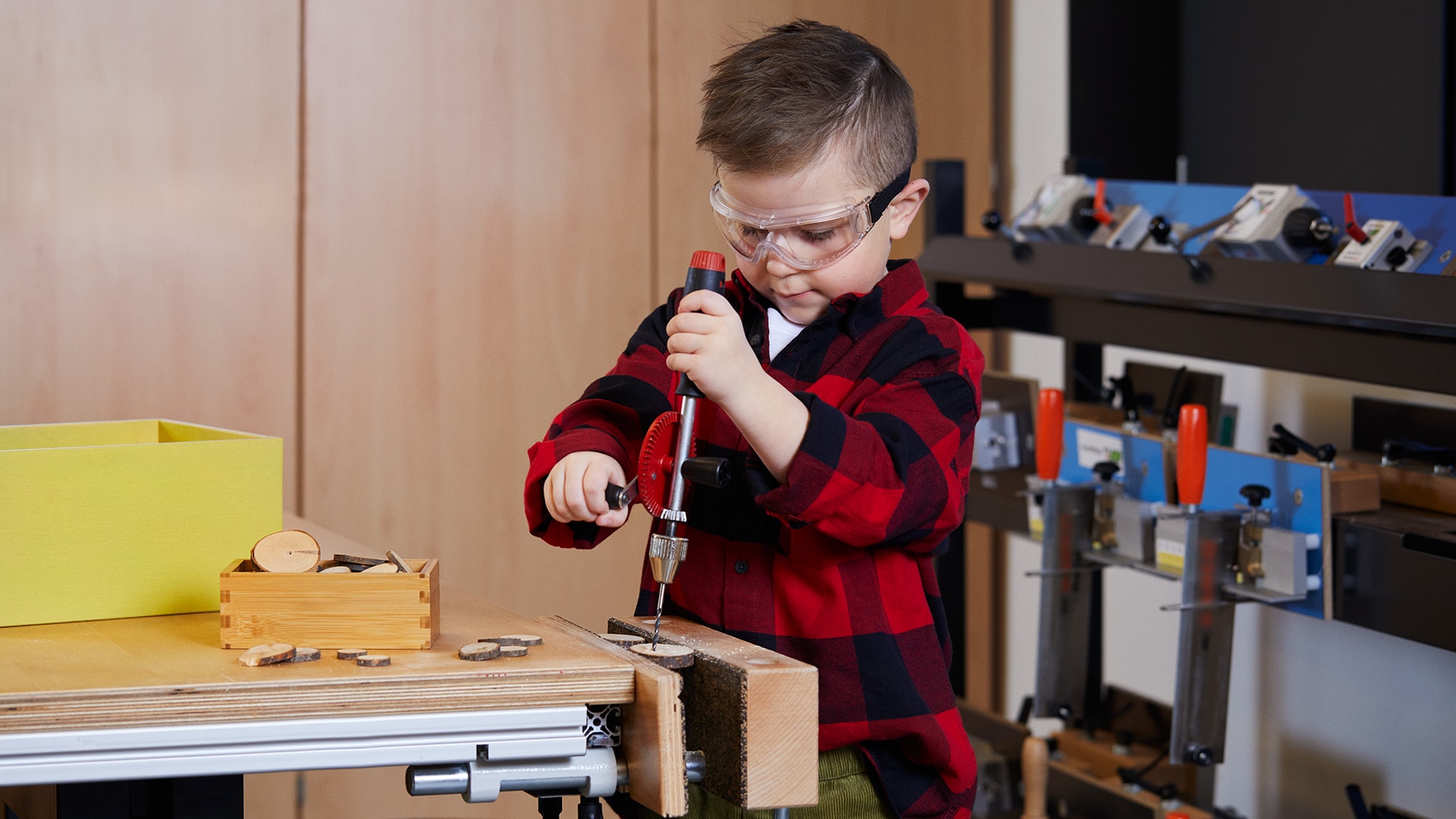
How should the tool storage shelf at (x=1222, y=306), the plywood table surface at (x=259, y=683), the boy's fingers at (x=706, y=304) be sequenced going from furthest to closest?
1. the tool storage shelf at (x=1222, y=306)
2. the boy's fingers at (x=706, y=304)
3. the plywood table surface at (x=259, y=683)

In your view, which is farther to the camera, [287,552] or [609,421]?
[609,421]

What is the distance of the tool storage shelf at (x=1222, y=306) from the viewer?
1695 millimetres

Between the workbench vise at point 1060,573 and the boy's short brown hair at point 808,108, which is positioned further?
the workbench vise at point 1060,573

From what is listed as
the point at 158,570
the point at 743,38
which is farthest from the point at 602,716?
the point at 743,38

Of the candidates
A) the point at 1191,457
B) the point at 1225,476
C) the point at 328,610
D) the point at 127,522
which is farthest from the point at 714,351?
the point at 1225,476

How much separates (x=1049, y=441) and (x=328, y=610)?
1.33 m

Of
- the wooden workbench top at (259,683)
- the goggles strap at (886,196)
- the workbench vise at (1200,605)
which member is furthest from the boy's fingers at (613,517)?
the workbench vise at (1200,605)

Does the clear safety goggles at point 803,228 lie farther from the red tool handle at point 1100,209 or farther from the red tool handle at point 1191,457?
the red tool handle at point 1100,209

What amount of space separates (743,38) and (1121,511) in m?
1.45

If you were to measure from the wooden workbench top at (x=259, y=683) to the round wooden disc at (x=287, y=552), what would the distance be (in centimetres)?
8

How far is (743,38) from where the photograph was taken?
304cm

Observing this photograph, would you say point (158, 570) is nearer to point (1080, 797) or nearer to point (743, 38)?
point (1080, 797)

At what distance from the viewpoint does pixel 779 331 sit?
1.33 meters

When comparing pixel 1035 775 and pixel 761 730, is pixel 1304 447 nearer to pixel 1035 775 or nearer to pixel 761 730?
pixel 1035 775
